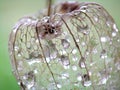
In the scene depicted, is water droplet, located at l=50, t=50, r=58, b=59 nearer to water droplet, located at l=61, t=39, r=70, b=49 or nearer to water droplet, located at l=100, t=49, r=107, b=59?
water droplet, located at l=61, t=39, r=70, b=49

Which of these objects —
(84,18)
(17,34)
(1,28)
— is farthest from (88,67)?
(1,28)

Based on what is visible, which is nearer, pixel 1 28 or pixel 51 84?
pixel 51 84

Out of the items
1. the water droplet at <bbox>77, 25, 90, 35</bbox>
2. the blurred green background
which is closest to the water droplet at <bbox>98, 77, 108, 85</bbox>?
the water droplet at <bbox>77, 25, 90, 35</bbox>

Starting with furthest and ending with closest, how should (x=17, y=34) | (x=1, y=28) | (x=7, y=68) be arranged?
(x=1, y=28)
(x=7, y=68)
(x=17, y=34)

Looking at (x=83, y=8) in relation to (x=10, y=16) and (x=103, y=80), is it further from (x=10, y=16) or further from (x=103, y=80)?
(x=10, y=16)

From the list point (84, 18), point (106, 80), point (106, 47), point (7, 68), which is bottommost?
point (7, 68)

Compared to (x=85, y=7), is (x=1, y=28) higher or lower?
lower

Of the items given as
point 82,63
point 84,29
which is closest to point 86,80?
point 82,63

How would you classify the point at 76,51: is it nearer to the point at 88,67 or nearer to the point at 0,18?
the point at 88,67
